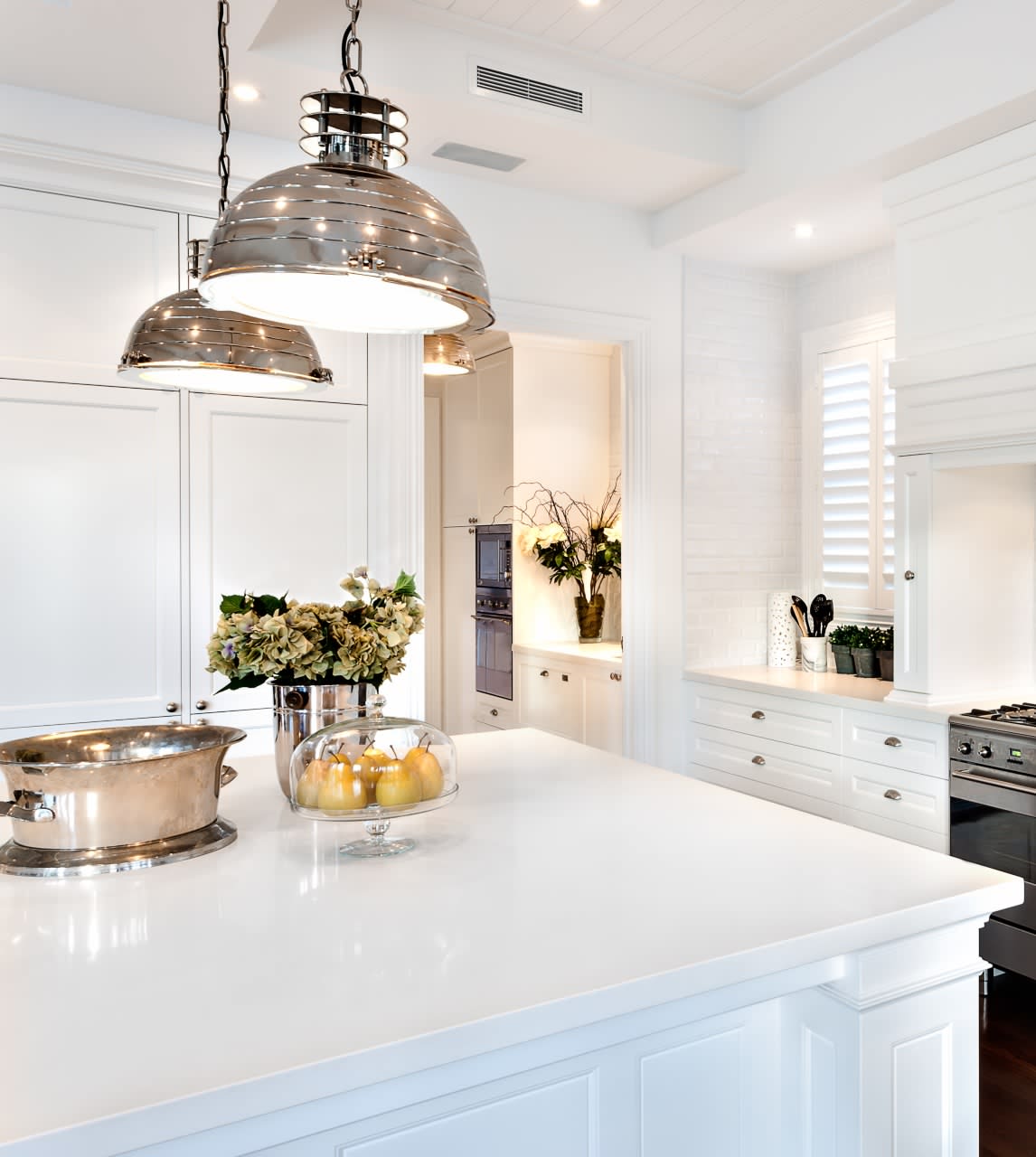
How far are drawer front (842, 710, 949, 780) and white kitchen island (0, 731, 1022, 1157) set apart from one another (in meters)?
1.59

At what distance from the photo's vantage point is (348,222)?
3.90 ft

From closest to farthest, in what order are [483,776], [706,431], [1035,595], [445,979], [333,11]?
[445,979] → [483,776] → [333,11] → [1035,595] → [706,431]

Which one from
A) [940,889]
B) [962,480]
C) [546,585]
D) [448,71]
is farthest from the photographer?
[546,585]

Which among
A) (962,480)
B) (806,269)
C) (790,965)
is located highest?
(806,269)

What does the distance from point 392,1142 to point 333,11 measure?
2808mm

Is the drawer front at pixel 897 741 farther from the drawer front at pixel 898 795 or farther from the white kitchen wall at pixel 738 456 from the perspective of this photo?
the white kitchen wall at pixel 738 456

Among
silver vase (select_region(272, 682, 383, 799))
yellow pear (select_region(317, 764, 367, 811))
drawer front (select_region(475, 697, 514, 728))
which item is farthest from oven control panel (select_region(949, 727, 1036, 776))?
drawer front (select_region(475, 697, 514, 728))

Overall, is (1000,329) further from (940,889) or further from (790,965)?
(790,965)

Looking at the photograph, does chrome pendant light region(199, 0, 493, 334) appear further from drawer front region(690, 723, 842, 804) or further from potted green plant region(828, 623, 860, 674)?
potted green plant region(828, 623, 860, 674)

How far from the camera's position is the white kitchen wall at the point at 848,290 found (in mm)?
4039

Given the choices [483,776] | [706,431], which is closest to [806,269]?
[706,431]

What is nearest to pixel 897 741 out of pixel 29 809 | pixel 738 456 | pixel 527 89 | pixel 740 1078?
pixel 738 456

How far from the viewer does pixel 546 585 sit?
5254mm

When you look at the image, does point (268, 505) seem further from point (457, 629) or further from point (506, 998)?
point (457, 629)
